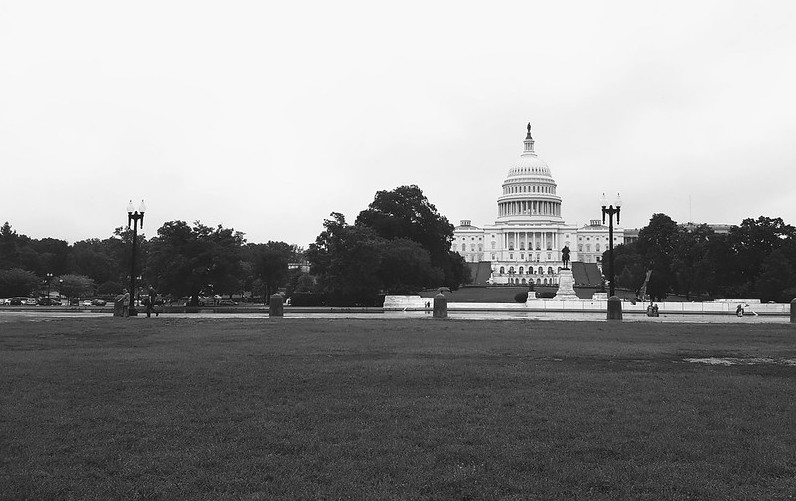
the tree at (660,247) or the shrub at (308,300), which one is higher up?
the tree at (660,247)

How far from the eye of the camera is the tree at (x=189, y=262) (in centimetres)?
5416

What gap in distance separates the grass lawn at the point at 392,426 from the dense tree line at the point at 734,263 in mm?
52837

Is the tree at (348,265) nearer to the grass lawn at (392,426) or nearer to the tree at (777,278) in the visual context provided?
the tree at (777,278)

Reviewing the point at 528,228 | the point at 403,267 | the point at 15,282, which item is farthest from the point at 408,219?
the point at 528,228

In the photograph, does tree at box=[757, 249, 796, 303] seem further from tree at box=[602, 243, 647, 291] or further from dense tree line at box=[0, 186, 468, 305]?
dense tree line at box=[0, 186, 468, 305]

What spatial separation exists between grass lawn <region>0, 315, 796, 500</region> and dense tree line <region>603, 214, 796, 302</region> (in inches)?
2080

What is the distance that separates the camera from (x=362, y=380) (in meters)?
12.3

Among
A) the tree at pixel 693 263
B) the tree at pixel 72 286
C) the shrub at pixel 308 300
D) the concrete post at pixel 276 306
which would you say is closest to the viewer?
the concrete post at pixel 276 306

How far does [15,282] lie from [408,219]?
41749 mm

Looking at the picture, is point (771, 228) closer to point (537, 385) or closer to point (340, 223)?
point (340, 223)

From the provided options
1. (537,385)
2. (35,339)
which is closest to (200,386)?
(537,385)

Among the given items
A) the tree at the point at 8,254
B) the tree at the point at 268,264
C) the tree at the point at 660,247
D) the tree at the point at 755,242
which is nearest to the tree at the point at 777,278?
the tree at the point at 755,242

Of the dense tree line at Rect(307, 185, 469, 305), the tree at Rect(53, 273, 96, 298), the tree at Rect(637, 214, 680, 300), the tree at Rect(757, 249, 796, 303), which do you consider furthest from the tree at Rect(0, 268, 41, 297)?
the tree at Rect(757, 249, 796, 303)

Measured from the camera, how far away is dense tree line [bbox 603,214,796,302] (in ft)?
205
